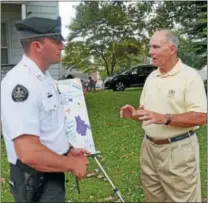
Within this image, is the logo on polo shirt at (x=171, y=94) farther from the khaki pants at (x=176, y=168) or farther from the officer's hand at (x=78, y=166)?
the officer's hand at (x=78, y=166)

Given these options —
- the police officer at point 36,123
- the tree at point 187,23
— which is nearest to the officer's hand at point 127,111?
the police officer at point 36,123

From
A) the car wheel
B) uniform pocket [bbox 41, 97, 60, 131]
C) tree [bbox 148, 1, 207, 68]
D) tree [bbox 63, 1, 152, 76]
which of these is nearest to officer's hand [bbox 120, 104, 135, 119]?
uniform pocket [bbox 41, 97, 60, 131]

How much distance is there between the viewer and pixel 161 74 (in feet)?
7.16

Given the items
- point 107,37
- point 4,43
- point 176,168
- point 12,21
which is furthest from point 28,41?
point 107,37

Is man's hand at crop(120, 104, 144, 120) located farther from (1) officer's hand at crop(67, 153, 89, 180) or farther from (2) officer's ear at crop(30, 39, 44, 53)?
(2) officer's ear at crop(30, 39, 44, 53)

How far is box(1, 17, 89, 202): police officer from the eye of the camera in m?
1.37

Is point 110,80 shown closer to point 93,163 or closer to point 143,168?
point 93,163

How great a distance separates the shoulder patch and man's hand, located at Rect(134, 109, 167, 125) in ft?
2.46

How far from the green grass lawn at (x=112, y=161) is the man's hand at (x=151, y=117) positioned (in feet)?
4.19

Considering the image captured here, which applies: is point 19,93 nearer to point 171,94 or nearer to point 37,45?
point 37,45

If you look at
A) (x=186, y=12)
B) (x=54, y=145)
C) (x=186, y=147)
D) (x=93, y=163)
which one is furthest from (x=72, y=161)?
(x=186, y=12)

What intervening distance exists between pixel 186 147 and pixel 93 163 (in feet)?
6.78

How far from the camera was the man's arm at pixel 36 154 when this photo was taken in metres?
1.35

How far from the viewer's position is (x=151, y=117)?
1969 millimetres
